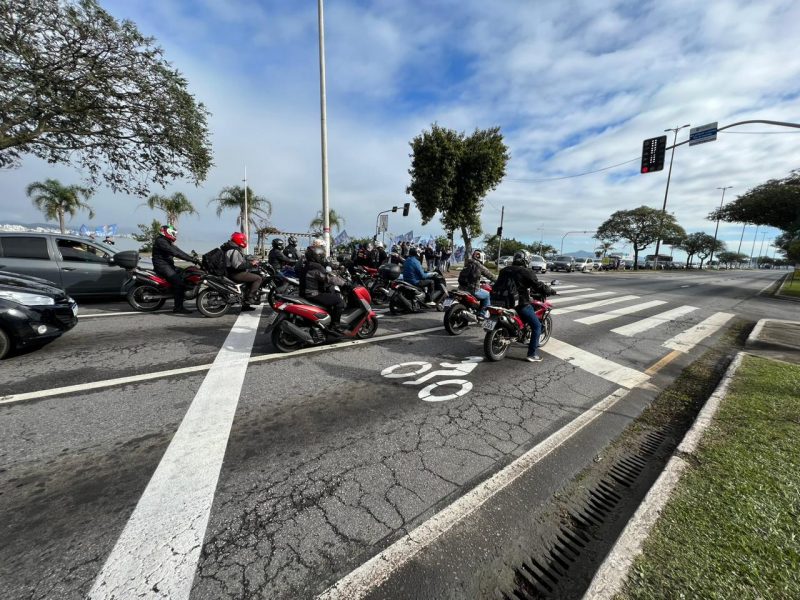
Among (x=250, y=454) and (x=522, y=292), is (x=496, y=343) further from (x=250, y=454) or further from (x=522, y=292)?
(x=250, y=454)

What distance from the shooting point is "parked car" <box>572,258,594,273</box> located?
120 feet

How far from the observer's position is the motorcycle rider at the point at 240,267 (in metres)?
7.15

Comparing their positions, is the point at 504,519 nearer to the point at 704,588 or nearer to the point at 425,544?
the point at 425,544

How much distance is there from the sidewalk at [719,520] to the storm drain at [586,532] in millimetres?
211

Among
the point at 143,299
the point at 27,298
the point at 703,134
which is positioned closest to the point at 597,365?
the point at 27,298

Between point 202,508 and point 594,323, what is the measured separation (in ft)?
30.3

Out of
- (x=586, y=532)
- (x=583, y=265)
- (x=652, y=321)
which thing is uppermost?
(x=583, y=265)

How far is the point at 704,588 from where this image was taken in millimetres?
1674

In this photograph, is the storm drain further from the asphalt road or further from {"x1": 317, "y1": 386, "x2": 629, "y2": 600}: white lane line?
{"x1": 317, "y1": 386, "x2": 629, "y2": 600}: white lane line

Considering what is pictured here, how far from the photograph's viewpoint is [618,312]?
415 inches

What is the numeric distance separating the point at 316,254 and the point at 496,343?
10.6 ft

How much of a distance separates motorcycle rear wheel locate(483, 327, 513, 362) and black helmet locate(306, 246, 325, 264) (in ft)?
9.59

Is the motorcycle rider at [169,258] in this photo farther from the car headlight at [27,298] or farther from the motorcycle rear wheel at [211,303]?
the car headlight at [27,298]

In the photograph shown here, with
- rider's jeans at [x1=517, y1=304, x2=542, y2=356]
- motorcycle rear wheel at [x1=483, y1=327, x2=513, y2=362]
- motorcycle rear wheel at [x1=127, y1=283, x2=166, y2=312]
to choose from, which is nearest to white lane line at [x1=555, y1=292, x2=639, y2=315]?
rider's jeans at [x1=517, y1=304, x2=542, y2=356]
